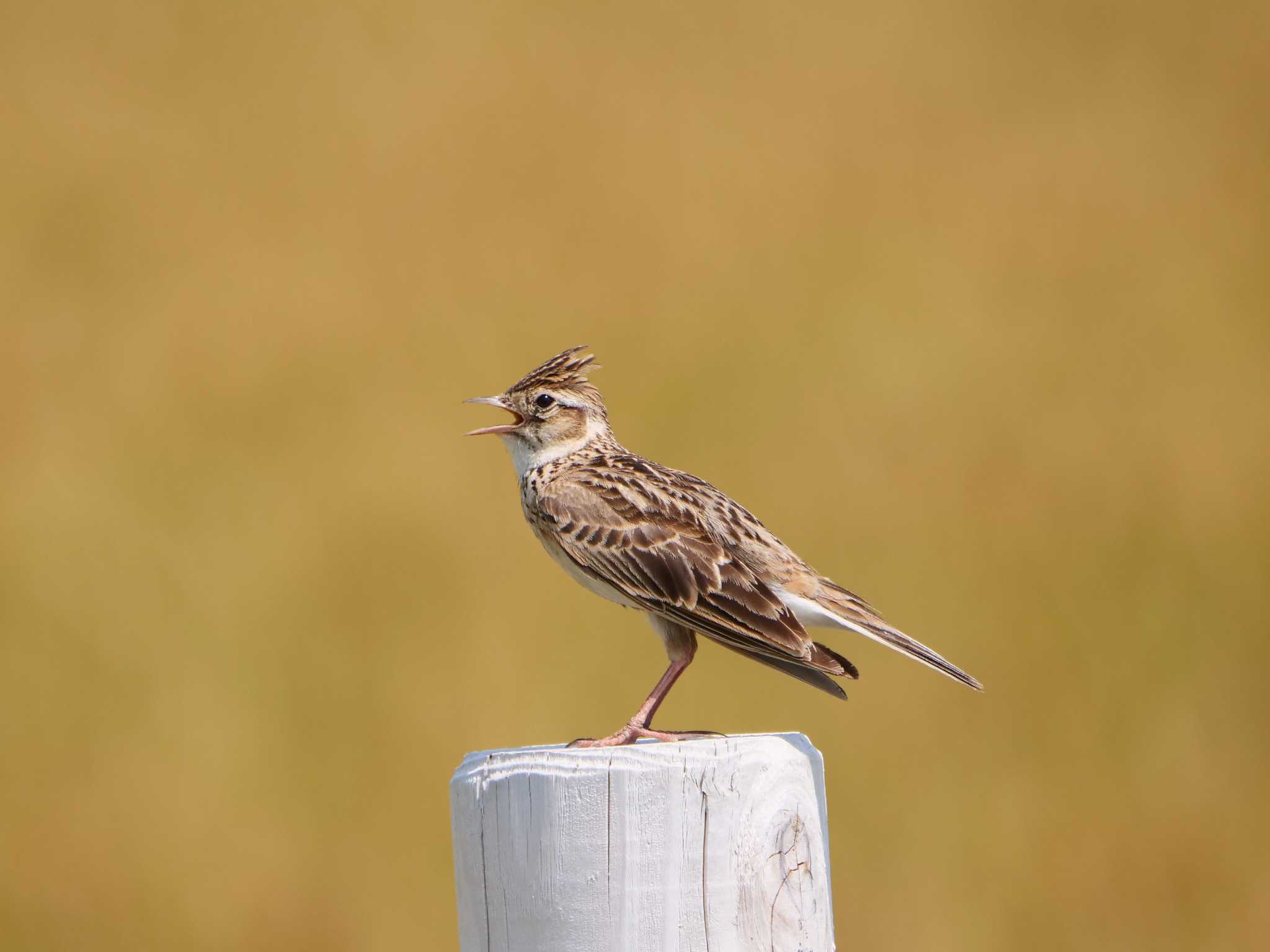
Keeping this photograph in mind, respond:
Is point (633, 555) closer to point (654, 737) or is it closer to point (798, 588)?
point (798, 588)

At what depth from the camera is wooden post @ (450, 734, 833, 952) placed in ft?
12.7

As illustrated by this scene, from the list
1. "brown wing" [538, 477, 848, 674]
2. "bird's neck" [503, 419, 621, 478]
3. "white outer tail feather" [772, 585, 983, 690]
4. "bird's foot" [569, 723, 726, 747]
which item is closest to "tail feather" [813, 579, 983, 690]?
"white outer tail feather" [772, 585, 983, 690]

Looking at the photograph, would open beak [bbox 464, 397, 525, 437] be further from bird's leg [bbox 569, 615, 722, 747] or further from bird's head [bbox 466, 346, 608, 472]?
bird's leg [bbox 569, 615, 722, 747]

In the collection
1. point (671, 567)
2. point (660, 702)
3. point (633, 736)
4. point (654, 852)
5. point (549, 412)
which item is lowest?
point (654, 852)

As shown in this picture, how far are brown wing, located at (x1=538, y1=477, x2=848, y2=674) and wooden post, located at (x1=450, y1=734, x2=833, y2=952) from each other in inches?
58.2

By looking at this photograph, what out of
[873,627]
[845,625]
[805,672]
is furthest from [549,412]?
[805,672]

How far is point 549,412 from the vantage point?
278 inches

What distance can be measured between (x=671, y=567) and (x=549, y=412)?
133 cm

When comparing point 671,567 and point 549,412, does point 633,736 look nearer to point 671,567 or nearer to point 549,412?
point 671,567

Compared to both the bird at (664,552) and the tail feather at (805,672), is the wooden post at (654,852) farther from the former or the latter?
the tail feather at (805,672)

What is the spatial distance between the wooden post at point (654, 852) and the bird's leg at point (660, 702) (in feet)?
1.70

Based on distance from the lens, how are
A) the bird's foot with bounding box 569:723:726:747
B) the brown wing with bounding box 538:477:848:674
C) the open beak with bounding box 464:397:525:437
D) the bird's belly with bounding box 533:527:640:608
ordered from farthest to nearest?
the open beak with bounding box 464:397:525:437, the bird's belly with bounding box 533:527:640:608, the brown wing with bounding box 538:477:848:674, the bird's foot with bounding box 569:723:726:747

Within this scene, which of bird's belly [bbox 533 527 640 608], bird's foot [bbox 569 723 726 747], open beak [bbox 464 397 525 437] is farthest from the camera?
open beak [bbox 464 397 525 437]

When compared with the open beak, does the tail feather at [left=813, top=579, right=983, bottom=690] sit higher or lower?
lower
